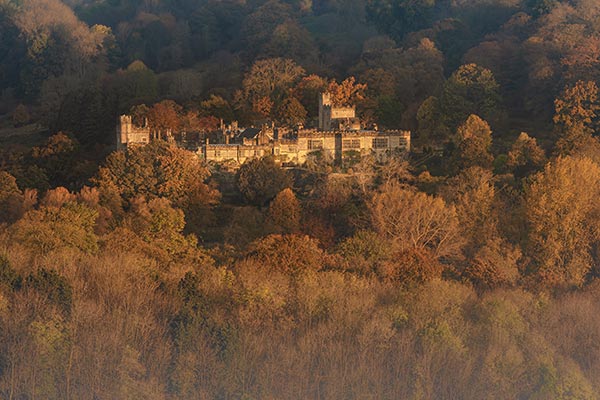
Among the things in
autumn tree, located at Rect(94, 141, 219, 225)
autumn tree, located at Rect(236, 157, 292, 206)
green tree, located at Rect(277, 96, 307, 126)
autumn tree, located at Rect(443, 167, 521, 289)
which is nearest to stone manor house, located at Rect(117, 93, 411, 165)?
autumn tree, located at Rect(236, 157, 292, 206)

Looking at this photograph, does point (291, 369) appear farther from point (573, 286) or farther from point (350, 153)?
point (350, 153)

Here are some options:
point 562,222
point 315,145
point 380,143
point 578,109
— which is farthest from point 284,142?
point 562,222

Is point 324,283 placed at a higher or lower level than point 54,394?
higher

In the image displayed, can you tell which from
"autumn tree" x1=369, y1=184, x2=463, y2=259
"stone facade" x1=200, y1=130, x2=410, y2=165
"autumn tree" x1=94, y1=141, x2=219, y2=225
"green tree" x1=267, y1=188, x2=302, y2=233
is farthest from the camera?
"stone facade" x1=200, y1=130, x2=410, y2=165

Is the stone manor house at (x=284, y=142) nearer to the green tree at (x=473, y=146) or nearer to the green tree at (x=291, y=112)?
the green tree at (x=473, y=146)

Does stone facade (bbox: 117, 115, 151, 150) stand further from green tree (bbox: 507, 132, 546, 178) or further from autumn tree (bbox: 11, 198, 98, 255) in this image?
green tree (bbox: 507, 132, 546, 178)

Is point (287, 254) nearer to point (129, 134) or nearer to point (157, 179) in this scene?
point (157, 179)

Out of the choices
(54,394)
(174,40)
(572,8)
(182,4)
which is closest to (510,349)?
(54,394)
